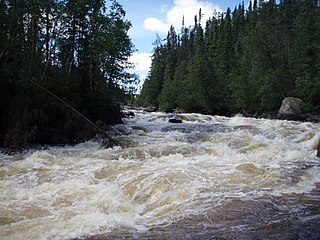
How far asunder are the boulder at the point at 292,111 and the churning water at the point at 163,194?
14.2 m

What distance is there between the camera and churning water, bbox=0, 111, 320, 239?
206 inches

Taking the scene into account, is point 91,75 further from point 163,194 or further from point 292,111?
point 292,111

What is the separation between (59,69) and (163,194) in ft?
40.7

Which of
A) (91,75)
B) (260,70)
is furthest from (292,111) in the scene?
(91,75)

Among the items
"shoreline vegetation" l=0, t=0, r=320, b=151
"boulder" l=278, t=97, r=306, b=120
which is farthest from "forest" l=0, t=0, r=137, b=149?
"boulder" l=278, t=97, r=306, b=120

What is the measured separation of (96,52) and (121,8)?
4.73m

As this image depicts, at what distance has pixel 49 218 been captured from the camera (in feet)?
18.9

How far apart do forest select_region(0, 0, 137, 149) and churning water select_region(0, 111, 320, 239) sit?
2677 mm

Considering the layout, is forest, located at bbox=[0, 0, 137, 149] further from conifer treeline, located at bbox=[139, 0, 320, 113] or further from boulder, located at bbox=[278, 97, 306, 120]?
conifer treeline, located at bbox=[139, 0, 320, 113]

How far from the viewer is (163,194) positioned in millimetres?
7117

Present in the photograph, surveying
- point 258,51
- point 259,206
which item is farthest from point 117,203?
point 258,51

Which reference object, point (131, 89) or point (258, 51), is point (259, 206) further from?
point (258, 51)

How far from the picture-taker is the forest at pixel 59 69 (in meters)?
13.3

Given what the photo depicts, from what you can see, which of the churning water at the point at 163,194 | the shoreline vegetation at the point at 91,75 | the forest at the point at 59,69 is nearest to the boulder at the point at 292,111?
the shoreline vegetation at the point at 91,75
